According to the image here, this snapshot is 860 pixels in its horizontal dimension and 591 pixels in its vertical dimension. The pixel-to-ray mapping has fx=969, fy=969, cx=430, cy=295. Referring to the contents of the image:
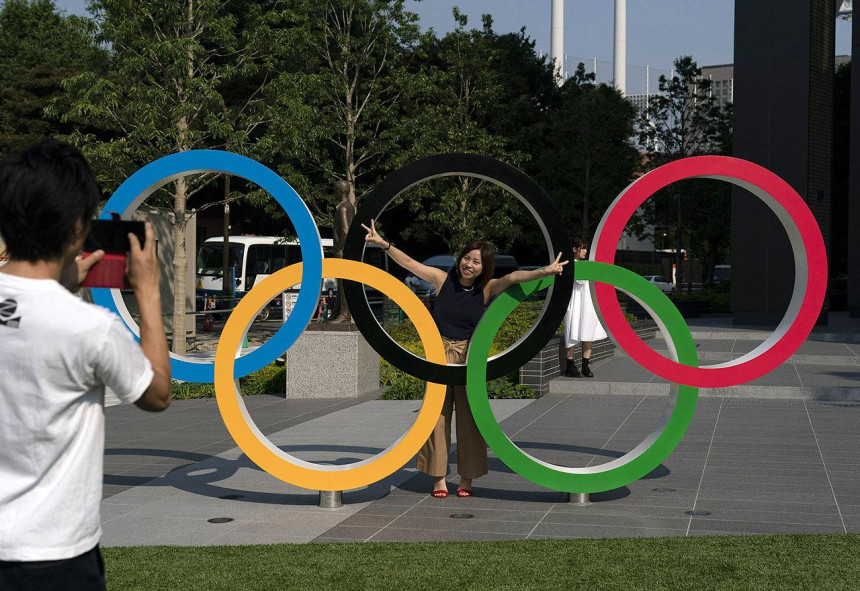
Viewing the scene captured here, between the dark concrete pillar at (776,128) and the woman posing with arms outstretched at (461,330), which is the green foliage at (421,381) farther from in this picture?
the dark concrete pillar at (776,128)

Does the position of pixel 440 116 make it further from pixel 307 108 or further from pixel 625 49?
pixel 625 49

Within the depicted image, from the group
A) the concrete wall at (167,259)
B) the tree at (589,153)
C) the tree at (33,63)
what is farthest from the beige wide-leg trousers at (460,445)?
the tree at (589,153)

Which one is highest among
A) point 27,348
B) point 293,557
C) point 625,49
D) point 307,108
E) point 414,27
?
point 625,49

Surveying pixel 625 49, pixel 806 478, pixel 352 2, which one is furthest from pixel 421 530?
pixel 625 49

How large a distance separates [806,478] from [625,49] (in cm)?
7136

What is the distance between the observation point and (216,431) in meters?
11.3

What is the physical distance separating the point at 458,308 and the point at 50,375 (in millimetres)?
5454

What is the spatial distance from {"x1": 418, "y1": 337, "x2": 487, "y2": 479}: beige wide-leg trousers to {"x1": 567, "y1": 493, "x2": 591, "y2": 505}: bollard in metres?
0.72

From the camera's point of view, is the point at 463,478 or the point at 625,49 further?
the point at 625,49

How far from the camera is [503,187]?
753 cm

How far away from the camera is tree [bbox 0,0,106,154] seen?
123 ft

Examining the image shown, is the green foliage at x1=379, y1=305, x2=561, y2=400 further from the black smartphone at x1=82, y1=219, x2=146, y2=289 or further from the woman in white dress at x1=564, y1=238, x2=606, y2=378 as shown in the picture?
the black smartphone at x1=82, y1=219, x2=146, y2=289

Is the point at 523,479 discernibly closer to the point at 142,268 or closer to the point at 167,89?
the point at 142,268

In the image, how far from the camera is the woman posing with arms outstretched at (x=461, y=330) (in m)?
7.78
